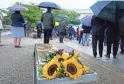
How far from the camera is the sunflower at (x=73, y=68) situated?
5.59 m

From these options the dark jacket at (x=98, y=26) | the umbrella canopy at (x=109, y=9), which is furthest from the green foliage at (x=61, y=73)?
the dark jacket at (x=98, y=26)

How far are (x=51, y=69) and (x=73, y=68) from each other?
31 cm

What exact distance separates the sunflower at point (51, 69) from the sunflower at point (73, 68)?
12cm

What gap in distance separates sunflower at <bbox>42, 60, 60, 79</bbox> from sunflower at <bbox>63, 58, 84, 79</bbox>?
0.38 feet

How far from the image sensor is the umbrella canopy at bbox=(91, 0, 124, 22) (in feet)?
44.6

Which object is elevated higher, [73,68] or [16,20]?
[73,68]

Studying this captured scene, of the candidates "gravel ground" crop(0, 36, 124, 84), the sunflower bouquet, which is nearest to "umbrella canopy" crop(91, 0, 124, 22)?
"gravel ground" crop(0, 36, 124, 84)

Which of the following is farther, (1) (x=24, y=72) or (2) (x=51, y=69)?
(1) (x=24, y=72)

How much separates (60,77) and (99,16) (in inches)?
328

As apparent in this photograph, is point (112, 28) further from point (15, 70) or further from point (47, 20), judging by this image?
point (15, 70)

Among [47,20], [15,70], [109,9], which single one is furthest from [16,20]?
[15,70]

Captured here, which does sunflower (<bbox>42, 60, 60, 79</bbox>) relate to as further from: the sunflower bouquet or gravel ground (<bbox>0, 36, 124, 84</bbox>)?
gravel ground (<bbox>0, 36, 124, 84</bbox>)

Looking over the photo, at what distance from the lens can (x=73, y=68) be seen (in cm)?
564

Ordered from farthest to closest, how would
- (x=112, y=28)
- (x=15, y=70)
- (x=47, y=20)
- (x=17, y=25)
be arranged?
(x=17, y=25)
(x=47, y=20)
(x=112, y=28)
(x=15, y=70)
